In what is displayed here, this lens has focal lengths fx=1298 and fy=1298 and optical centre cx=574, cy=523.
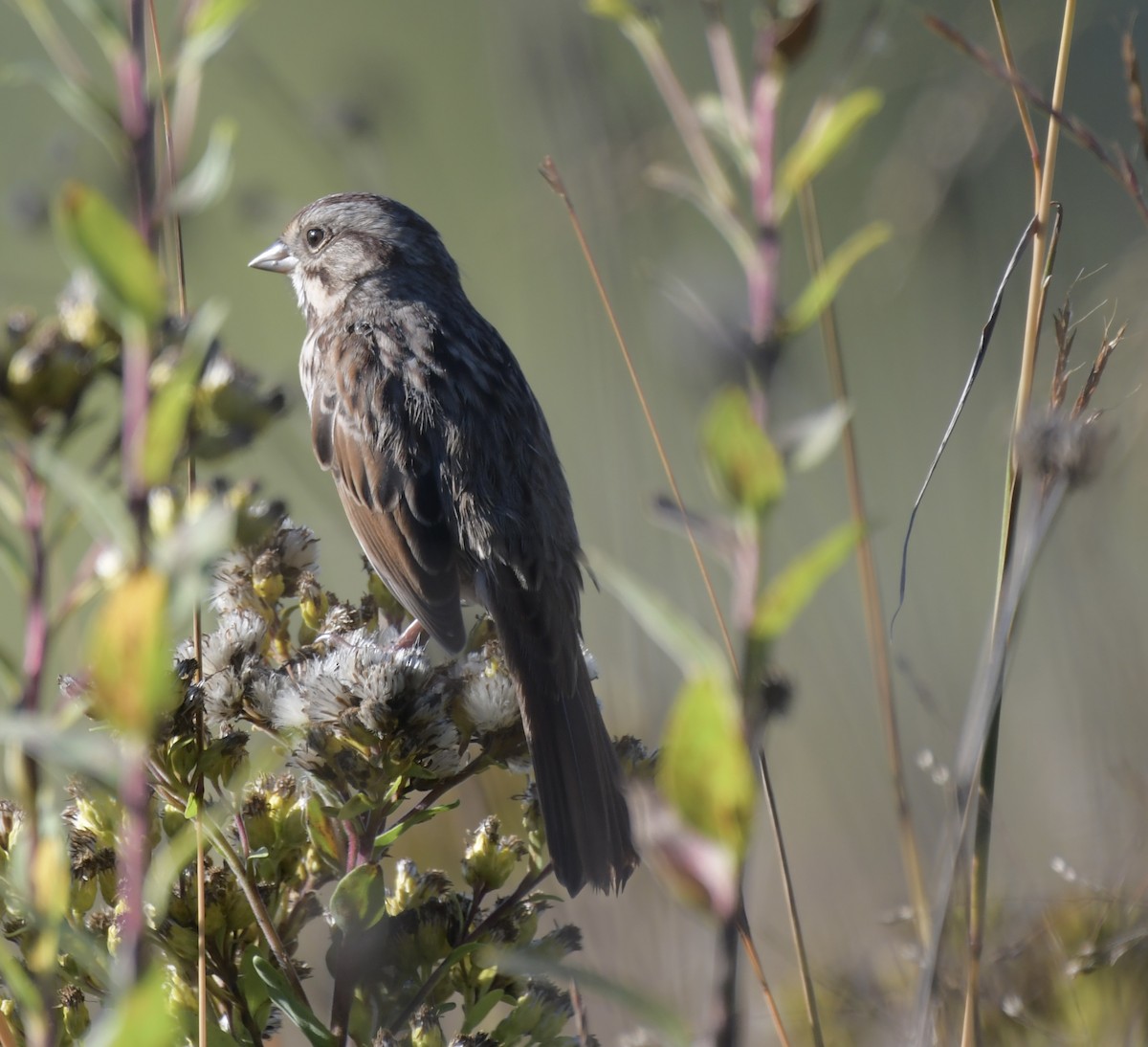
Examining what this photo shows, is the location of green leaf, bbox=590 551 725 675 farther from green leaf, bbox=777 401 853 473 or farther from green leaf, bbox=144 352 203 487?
green leaf, bbox=144 352 203 487

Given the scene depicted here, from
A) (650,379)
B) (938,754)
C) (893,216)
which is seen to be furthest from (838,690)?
(650,379)

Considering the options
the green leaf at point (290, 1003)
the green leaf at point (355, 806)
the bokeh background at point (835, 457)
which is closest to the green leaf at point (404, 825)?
the green leaf at point (355, 806)

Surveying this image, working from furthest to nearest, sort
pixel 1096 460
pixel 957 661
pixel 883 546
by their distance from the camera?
1. pixel 883 546
2. pixel 957 661
3. pixel 1096 460

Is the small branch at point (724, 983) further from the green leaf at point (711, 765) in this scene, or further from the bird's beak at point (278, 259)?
the bird's beak at point (278, 259)

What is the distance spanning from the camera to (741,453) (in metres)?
0.60

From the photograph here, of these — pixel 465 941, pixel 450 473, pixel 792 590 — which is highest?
pixel 450 473

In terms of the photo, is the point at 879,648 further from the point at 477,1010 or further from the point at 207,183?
the point at 207,183

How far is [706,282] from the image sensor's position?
2.05 m

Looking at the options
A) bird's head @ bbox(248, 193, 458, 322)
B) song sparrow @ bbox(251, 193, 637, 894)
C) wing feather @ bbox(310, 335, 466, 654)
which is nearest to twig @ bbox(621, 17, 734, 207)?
song sparrow @ bbox(251, 193, 637, 894)

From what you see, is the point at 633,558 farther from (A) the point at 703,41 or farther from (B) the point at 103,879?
(A) the point at 703,41

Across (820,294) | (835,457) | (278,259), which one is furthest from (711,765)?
(835,457)

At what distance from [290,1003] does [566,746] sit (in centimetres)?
83

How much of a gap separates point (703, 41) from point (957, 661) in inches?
175

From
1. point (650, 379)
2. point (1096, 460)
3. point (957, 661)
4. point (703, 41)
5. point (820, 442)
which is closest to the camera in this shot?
point (820, 442)
